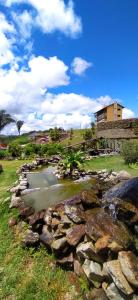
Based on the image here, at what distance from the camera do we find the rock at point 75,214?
764 centimetres

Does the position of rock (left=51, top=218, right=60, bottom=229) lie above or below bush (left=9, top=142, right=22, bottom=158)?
below

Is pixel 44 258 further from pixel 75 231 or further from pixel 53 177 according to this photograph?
pixel 53 177

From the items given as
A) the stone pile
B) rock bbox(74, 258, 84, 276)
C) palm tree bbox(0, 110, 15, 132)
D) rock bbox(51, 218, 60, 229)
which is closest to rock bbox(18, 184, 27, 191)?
the stone pile

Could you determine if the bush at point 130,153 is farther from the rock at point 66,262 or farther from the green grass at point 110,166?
the rock at point 66,262

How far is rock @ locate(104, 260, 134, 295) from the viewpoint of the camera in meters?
5.00

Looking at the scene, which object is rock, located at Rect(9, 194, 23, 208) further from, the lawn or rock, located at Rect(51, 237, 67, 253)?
rock, located at Rect(51, 237, 67, 253)

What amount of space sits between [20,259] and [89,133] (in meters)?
38.5

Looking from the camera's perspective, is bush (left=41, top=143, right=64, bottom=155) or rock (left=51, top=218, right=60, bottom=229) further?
bush (left=41, top=143, right=64, bottom=155)

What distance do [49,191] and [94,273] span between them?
696 cm

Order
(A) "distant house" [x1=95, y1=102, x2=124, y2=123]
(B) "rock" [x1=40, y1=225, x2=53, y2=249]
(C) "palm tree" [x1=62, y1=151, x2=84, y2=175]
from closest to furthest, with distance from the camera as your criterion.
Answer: (B) "rock" [x1=40, y1=225, x2=53, y2=249] < (C) "palm tree" [x1=62, y1=151, x2=84, y2=175] < (A) "distant house" [x1=95, y1=102, x2=124, y2=123]

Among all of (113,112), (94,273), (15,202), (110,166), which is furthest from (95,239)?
(113,112)

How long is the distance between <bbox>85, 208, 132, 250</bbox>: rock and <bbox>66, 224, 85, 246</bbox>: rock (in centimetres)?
26

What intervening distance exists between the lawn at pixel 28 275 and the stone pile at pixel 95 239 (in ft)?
0.92

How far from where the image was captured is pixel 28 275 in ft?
23.5
